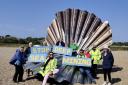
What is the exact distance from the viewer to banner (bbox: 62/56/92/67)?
15.8 meters

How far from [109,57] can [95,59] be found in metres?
2.10

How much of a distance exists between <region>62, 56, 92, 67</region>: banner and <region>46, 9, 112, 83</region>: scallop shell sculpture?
2.69 metres

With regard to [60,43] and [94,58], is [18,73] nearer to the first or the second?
[60,43]

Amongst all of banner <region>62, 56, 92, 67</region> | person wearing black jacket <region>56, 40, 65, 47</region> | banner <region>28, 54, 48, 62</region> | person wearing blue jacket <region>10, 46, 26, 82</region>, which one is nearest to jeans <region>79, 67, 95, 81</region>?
banner <region>62, 56, 92, 67</region>

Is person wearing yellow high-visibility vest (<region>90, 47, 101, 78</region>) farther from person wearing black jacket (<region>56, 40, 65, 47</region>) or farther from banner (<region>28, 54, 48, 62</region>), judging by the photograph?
banner (<region>28, 54, 48, 62</region>)

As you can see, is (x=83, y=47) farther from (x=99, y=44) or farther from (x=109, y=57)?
(x=109, y=57)

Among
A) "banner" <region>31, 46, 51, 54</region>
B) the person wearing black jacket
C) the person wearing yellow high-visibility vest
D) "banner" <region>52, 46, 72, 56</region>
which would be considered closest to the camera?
"banner" <region>31, 46, 51, 54</region>

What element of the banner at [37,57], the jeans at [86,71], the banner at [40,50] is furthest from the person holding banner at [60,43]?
the jeans at [86,71]

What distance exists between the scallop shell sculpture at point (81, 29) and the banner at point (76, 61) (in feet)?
8.83

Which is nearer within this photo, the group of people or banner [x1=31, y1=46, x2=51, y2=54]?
the group of people

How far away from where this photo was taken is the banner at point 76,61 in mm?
15758

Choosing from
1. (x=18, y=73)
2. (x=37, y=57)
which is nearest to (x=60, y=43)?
(x=37, y=57)

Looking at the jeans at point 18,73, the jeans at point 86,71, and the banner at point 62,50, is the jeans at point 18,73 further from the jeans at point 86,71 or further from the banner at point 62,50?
the jeans at point 86,71

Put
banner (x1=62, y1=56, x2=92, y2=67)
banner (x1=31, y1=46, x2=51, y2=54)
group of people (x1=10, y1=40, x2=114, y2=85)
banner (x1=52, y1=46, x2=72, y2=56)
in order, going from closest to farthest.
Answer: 1. group of people (x1=10, y1=40, x2=114, y2=85)
2. banner (x1=62, y1=56, x2=92, y2=67)
3. banner (x1=31, y1=46, x2=51, y2=54)
4. banner (x1=52, y1=46, x2=72, y2=56)
